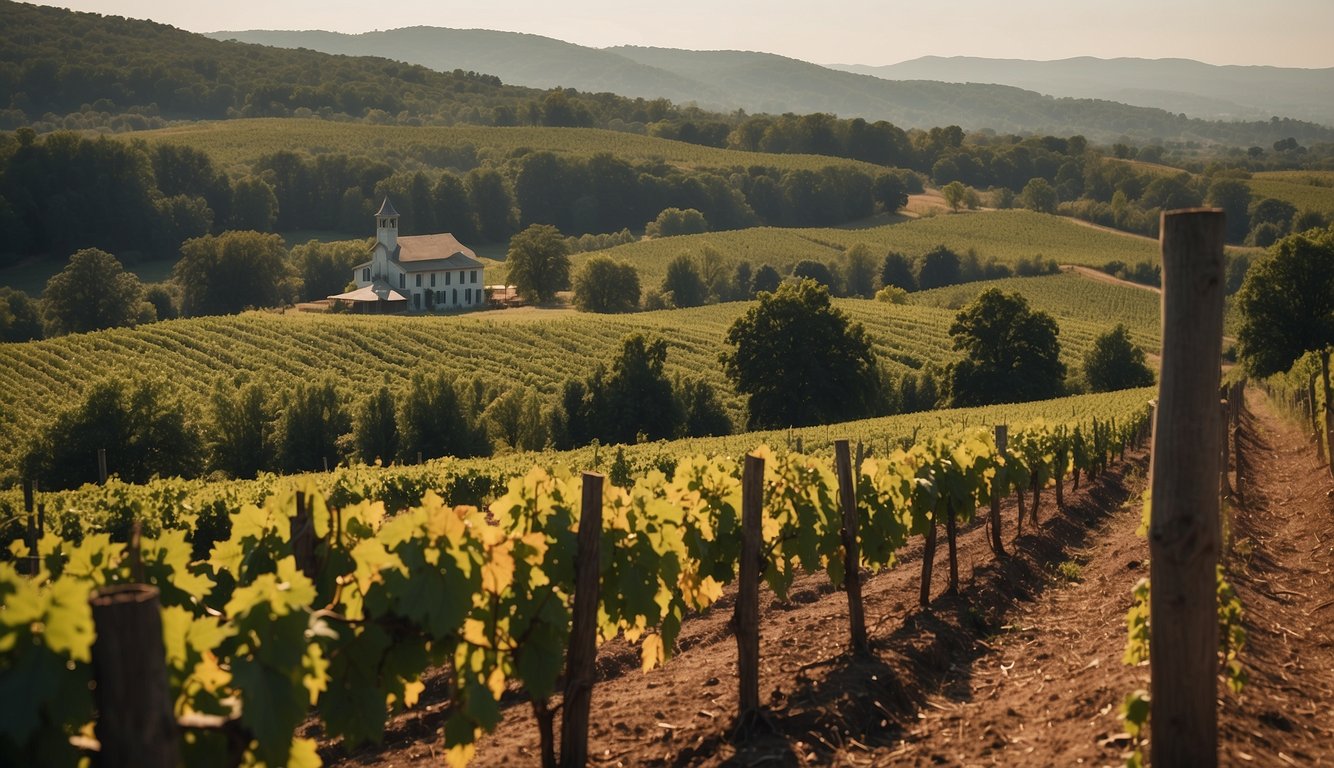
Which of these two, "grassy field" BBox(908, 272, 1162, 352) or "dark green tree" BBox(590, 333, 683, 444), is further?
"grassy field" BBox(908, 272, 1162, 352)

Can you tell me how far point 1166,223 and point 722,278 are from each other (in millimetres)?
95403

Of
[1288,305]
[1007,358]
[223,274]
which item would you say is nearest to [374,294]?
[223,274]

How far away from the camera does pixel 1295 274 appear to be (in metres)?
53.8

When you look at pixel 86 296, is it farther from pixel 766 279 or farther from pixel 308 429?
pixel 766 279

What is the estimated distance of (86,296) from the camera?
74938 mm

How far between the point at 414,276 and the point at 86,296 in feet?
71.9

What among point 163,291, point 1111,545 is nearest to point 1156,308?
point 163,291

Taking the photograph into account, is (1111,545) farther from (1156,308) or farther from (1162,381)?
(1156,308)

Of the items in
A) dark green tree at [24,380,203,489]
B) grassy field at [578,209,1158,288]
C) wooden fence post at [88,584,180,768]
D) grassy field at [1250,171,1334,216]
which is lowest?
dark green tree at [24,380,203,489]

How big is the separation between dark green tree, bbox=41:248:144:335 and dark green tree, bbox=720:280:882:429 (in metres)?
43.2

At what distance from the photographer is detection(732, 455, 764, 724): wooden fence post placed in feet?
23.5

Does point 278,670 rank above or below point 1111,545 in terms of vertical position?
above

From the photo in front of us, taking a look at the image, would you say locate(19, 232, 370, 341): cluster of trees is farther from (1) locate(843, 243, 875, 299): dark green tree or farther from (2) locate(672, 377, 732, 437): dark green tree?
(1) locate(843, 243, 875, 299): dark green tree

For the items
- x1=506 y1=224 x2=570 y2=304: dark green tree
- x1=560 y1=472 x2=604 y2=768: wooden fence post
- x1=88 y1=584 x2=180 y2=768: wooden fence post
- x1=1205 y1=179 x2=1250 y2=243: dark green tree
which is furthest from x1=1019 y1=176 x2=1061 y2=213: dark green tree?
x1=88 y1=584 x2=180 y2=768: wooden fence post
